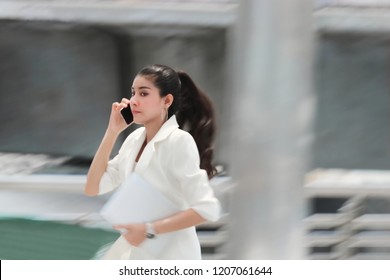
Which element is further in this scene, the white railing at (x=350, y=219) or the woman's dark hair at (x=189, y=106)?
the white railing at (x=350, y=219)

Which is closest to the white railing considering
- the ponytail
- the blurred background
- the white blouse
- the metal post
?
the blurred background

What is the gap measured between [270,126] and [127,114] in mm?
415

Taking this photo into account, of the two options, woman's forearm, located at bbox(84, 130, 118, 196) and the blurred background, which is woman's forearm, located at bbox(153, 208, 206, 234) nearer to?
woman's forearm, located at bbox(84, 130, 118, 196)

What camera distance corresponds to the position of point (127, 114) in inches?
46.4

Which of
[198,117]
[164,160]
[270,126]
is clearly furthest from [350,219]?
[164,160]

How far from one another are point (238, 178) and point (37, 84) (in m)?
0.67

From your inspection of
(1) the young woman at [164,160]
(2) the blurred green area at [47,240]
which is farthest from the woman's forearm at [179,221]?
(2) the blurred green area at [47,240]

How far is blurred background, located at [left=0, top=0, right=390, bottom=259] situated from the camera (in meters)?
1.42

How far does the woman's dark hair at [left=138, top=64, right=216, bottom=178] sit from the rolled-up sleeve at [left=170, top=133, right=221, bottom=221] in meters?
0.09

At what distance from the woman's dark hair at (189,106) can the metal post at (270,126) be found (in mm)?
189

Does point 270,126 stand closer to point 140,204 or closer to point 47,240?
point 140,204

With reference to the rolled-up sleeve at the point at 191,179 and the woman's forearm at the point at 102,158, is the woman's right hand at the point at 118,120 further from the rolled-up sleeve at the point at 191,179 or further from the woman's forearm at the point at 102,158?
the rolled-up sleeve at the point at 191,179

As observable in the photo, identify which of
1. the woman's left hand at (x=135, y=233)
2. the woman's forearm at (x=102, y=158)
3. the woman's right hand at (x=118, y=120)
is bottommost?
the woman's left hand at (x=135, y=233)

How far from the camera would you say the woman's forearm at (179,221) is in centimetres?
107
